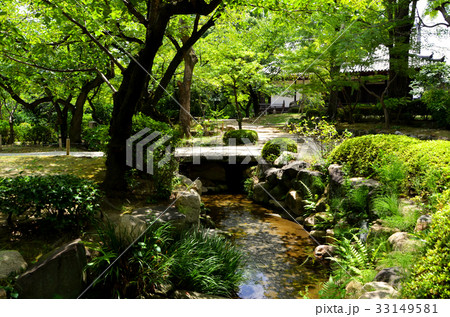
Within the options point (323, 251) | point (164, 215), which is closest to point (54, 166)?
point (164, 215)

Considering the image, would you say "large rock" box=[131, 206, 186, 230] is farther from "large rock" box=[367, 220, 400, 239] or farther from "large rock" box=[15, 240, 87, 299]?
"large rock" box=[367, 220, 400, 239]

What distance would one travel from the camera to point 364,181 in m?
7.29

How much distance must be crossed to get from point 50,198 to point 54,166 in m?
6.22

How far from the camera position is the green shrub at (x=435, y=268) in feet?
10.6

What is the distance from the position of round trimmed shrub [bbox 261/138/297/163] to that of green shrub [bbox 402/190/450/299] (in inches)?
330

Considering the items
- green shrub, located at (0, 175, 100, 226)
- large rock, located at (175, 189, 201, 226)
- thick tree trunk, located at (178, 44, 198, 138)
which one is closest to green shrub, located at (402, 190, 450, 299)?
large rock, located at (175, 189, 201, 226)

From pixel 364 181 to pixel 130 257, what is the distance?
16.9ft

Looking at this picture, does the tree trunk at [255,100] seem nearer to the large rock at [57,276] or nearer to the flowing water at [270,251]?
the flowing water at [270,251]

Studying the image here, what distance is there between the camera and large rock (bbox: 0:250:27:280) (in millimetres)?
4105

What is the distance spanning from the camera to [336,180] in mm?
8172

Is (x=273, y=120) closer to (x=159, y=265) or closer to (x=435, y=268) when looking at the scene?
(x=159, y=265)

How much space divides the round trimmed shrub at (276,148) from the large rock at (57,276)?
28.7ft

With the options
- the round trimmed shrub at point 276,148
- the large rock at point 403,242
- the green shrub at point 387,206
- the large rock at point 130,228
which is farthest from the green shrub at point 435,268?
the round trimmed shrub at point 276,148

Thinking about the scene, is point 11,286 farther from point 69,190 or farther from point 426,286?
point 426,286
